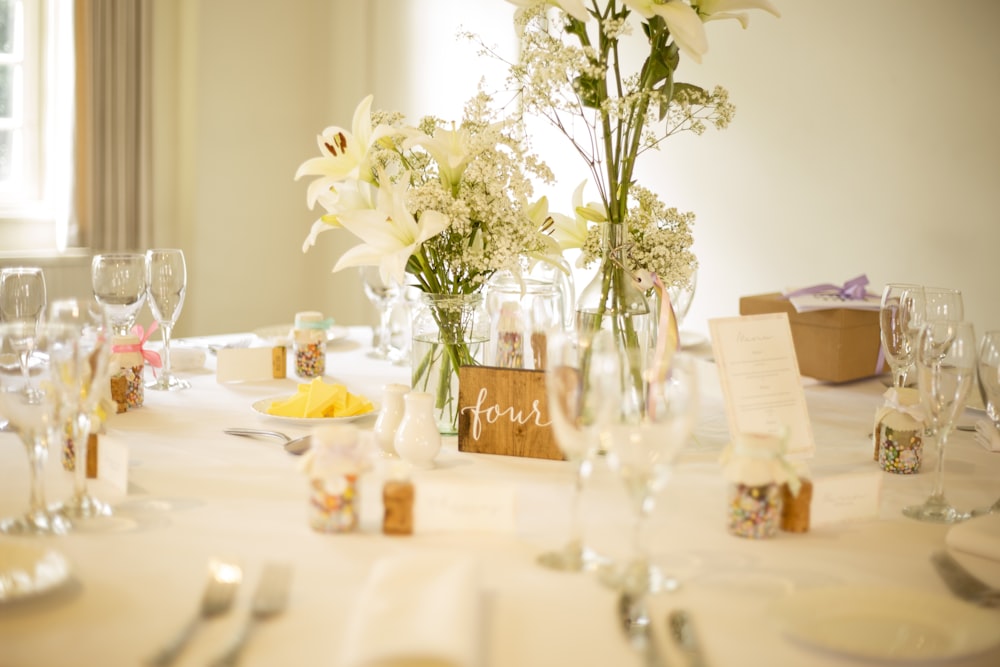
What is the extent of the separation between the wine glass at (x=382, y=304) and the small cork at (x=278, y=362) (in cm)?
29

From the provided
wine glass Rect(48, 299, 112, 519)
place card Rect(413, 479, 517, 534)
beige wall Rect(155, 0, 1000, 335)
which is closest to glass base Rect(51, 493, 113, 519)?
wine glass Rect(48, 299, 112, 519)

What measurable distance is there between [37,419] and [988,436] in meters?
1.54

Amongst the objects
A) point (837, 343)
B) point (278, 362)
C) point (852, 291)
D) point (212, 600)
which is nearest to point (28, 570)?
point (212, 600)

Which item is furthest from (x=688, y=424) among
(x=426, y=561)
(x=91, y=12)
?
(x=91, y=12)

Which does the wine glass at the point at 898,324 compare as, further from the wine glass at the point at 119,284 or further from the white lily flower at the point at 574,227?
the wine glass at the point at 119,284

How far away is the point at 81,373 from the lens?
1.27 meters

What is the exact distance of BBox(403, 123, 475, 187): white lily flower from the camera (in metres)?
1.68

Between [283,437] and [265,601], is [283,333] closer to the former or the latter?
[283,437]

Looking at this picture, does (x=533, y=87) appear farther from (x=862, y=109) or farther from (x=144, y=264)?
(x=862, y=109)

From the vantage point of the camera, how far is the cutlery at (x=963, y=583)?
113 centimetres

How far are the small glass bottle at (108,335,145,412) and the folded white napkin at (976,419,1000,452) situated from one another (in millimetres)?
1533

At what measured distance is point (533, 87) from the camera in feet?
5.40

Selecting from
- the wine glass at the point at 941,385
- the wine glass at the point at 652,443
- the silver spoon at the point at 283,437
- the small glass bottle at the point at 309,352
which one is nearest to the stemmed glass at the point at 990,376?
the wine glass at the point at 941,385

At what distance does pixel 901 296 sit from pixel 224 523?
4.03 ft
